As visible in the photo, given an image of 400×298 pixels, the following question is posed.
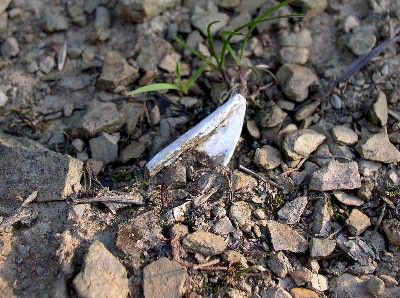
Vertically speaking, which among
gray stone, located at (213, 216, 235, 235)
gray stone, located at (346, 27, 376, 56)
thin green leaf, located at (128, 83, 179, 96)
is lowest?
gray stone, located at (213, 216, 235, 235)

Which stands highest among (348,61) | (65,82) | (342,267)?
(348,61)

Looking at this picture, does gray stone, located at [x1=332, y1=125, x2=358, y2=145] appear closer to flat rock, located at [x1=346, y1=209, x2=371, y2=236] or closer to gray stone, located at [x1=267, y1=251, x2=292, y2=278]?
flat rock, located at [x1=346, y1=209, x2=371, y2=236]

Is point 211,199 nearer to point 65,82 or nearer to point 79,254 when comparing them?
point 79,254

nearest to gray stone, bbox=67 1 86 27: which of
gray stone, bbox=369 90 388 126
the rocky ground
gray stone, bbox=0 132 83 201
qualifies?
the rocky ground

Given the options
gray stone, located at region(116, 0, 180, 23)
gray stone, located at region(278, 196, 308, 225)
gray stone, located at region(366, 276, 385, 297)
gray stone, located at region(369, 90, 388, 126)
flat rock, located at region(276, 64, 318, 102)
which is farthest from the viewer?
gray stone, located at region(116, 0, 180, 23)

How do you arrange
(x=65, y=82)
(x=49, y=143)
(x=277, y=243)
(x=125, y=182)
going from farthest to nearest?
(x=65, y=82) < (x=49, y=143) < (x=125, y=182) < (x=277, y=243)

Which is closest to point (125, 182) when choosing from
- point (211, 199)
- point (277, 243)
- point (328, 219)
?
point (211, 199)

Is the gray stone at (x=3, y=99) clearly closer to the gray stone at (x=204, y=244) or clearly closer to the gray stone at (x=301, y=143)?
the gray stone at (x=204, y=244)
